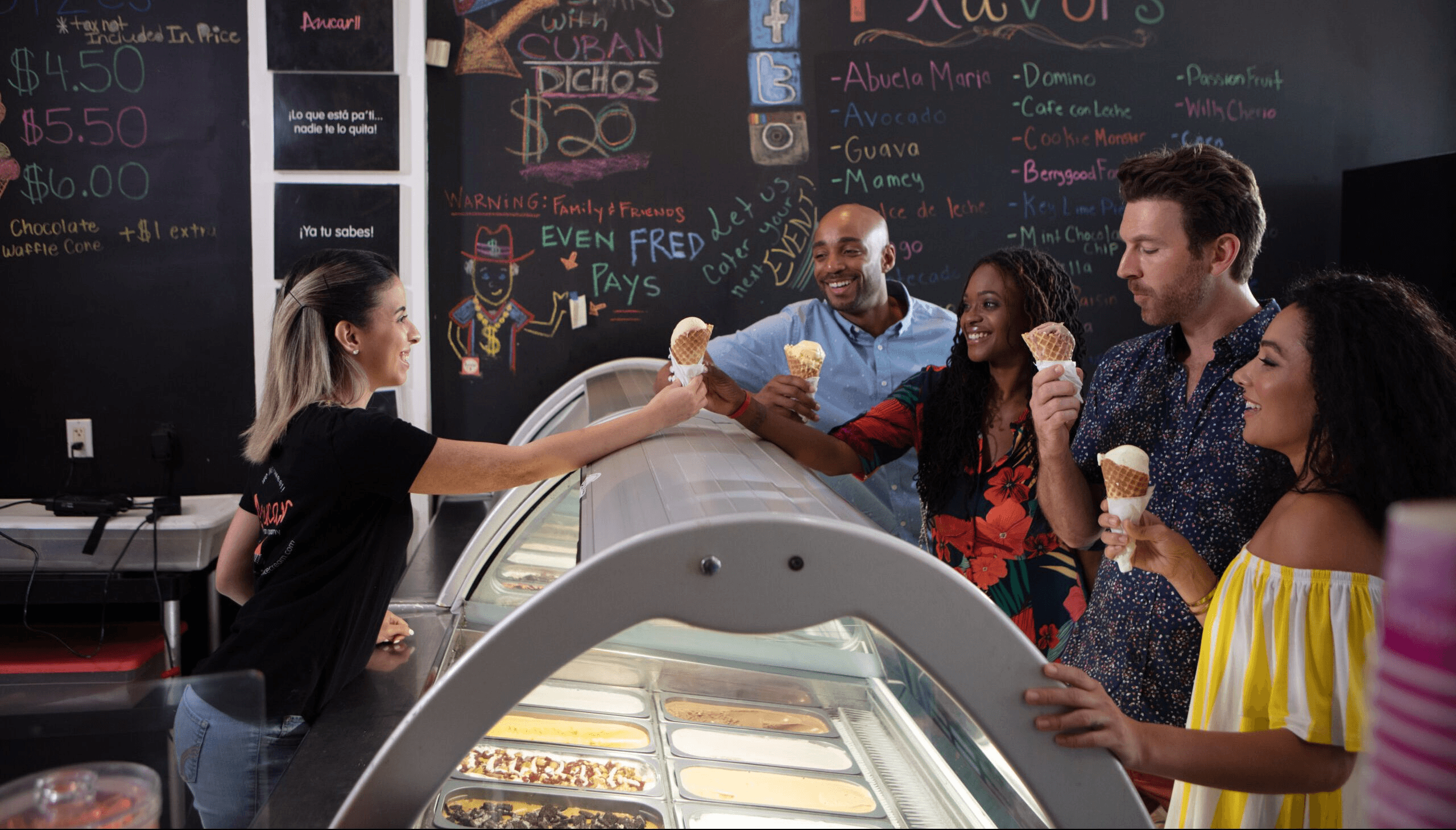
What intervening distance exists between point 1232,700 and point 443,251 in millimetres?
3903

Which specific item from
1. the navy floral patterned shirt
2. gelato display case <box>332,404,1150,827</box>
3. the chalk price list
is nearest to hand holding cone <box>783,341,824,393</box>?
gelato display case <box>332,404,1150,827</box>

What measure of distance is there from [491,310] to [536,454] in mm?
2782

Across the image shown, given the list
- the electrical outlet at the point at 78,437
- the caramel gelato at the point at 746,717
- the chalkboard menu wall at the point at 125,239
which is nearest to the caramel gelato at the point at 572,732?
the caramel gelato at the point at 746,717

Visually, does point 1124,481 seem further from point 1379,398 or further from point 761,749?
point 761,749

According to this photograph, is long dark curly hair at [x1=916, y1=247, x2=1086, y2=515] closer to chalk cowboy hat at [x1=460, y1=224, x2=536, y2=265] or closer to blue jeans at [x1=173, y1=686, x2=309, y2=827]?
blue jeans at [x1=173, y1=686, x2=309, y2=827]

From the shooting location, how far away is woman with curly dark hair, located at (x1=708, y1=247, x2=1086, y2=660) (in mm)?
2365

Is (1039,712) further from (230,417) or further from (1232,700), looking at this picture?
(230,417)

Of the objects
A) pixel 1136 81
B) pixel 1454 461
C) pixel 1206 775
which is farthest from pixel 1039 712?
pixel 1136 81

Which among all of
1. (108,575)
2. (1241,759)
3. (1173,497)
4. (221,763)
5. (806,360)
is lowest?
(108,575)

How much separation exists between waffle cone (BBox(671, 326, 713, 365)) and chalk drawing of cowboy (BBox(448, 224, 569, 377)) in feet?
8.13

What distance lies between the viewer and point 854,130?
462 cm

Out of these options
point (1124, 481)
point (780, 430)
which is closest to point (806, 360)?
point (780, 430)

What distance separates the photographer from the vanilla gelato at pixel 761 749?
1668 mm

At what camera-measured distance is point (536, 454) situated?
6.12 feet
